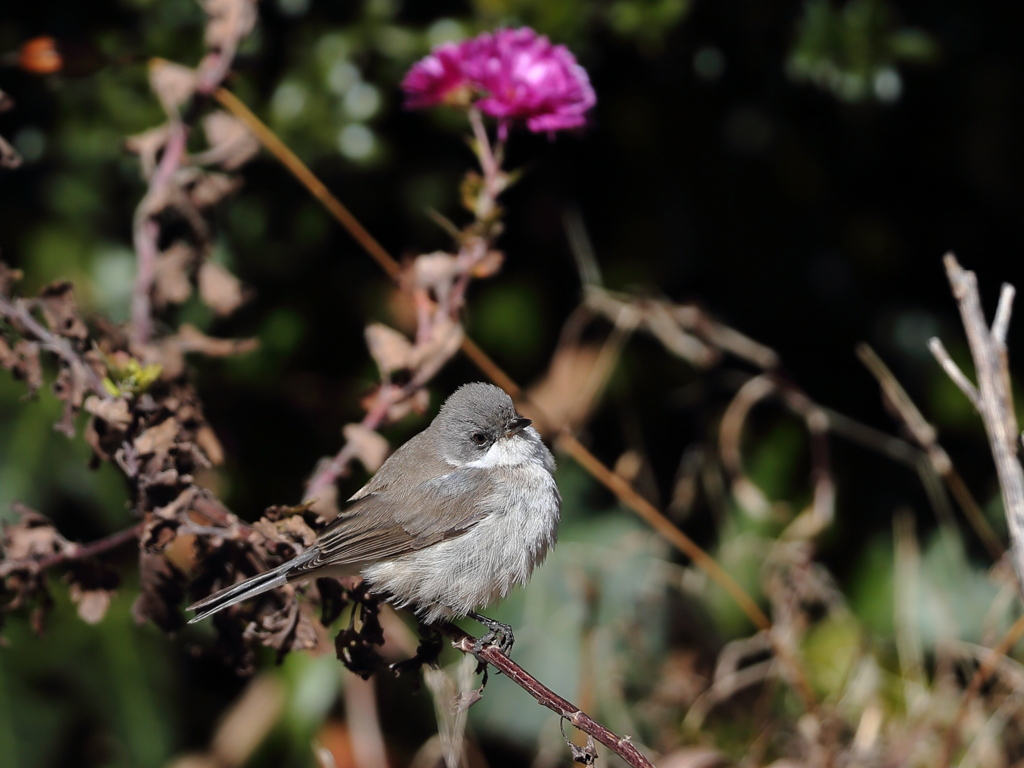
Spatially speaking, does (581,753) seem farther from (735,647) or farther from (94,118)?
(94,118)

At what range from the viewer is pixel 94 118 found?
350 centimetres

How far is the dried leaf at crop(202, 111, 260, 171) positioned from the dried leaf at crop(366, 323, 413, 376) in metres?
0.73

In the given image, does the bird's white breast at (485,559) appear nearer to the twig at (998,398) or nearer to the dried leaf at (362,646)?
the dried leaf at (362,646)

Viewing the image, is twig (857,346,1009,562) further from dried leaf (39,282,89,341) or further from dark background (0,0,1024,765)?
dried leaf (39,282,89,341)

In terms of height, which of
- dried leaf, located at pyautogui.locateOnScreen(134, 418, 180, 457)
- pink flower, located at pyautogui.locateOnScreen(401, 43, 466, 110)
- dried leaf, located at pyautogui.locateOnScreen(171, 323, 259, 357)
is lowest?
dried leaf, located at pyautogui.locateOnScreen(171, 323, 259, 357)

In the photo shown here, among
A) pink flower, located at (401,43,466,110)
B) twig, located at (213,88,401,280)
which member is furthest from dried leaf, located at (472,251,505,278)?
twig, located at (213,88,401,280)

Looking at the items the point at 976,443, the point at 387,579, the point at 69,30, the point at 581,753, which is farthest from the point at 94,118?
the point at 976,443

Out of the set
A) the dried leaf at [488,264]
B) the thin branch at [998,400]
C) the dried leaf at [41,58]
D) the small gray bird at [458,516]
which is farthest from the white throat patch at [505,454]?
the dried leaf at [41,58]

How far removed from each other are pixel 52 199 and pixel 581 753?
8.49ft

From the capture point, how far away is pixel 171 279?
9.23ft

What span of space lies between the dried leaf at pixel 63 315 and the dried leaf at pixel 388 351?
61cm

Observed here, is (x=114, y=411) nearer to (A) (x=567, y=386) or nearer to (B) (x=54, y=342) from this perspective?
(B) (x=54, y=342)

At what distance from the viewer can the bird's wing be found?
8.41 feet

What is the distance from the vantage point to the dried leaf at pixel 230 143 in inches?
115
